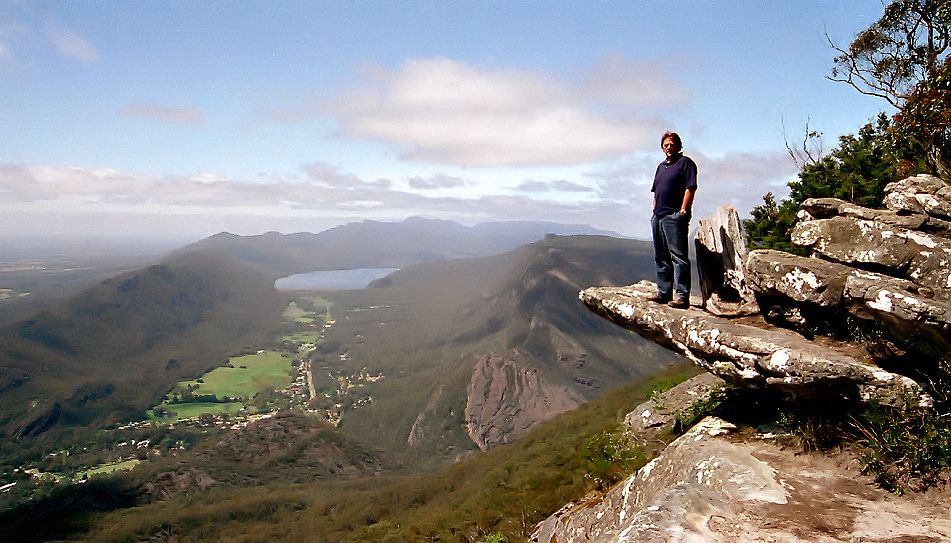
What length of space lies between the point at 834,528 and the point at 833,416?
286 centimetres

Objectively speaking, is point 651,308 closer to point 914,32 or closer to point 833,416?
point 833,416

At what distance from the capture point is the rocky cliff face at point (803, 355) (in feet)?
20.9

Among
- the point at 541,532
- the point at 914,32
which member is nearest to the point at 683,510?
the point at 541,532

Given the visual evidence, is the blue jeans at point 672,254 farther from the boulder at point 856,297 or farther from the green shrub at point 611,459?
the green shrub at point 611,459

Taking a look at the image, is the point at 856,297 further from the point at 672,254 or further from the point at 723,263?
the point at 672,254

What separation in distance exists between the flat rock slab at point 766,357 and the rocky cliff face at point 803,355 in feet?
0.08

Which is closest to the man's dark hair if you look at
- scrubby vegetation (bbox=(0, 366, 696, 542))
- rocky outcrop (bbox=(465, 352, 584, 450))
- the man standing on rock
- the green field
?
the man standing on rock

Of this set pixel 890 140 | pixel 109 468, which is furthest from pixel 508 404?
pixel 890 140

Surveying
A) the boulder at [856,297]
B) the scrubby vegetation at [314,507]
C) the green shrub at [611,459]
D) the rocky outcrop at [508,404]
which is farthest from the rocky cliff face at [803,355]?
the rocky outcrop at [508,404]

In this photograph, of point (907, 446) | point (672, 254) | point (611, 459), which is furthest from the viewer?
point (611, 459)

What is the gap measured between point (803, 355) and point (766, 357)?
57 centimetres

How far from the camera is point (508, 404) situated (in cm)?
18362

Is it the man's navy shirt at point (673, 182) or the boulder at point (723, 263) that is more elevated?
the man's navy shirt at point (673, 182)

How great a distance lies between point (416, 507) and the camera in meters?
69.2
